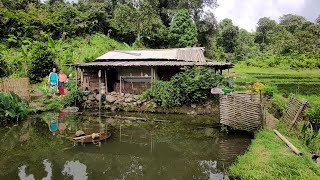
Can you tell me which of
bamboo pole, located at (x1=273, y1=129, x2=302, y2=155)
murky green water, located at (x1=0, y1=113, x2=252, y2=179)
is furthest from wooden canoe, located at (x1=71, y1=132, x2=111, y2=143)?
bamboo pole, located at (x1=273, y1=129, x2=302, y2=155)

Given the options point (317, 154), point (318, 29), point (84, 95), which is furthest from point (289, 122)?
point (318, 29)

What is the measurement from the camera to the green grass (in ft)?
21.4

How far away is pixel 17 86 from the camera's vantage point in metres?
16.3

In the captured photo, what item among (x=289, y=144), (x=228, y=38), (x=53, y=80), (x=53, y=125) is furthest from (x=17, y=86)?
(x=228, y=38)

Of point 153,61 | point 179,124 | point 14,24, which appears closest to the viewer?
point 179,124

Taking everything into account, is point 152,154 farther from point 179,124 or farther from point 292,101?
point 292,101

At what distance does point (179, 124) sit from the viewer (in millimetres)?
13484

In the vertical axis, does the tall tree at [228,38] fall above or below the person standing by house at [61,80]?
above

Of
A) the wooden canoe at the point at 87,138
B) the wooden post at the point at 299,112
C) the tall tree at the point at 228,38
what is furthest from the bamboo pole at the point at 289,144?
the tall tree at the point at 228,38

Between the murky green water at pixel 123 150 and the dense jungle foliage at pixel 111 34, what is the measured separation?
10.7 m

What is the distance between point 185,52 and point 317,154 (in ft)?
42.7

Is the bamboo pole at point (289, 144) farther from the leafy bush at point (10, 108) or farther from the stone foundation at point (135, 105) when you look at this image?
the leafy bush at point (10, 108)

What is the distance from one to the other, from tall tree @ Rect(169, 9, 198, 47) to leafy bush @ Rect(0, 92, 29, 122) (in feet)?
80.8

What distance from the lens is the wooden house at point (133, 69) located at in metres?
18.6
